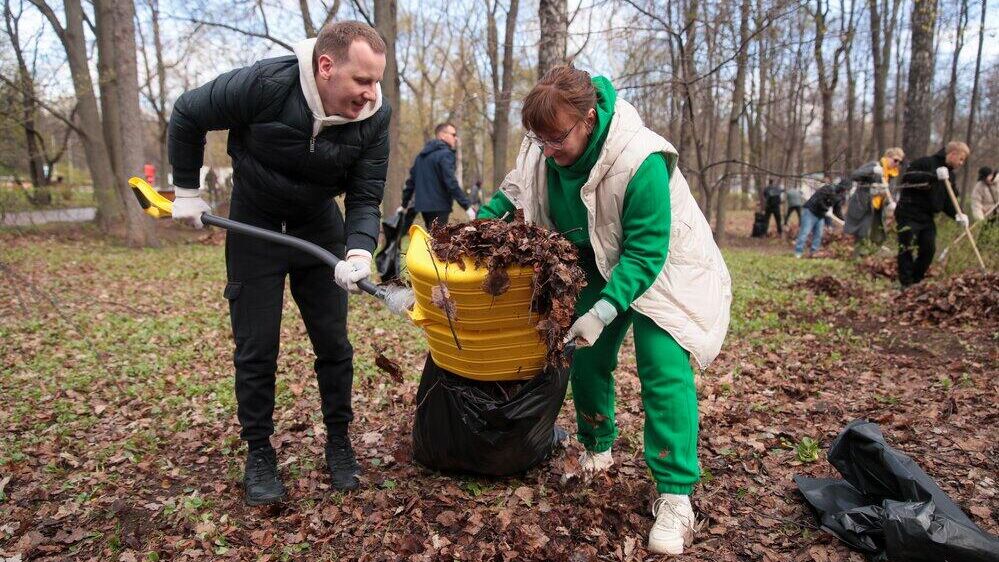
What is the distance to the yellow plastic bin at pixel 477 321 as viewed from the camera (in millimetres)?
2111

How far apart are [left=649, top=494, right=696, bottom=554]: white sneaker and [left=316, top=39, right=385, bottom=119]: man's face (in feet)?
6.32

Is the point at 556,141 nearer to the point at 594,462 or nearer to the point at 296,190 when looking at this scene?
the point at 296,190

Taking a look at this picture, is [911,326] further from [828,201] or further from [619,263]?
[828,201]

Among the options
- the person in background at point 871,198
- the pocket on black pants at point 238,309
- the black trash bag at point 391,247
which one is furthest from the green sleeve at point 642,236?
the person in background at point 871,198

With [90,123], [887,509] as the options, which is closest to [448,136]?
[887,509]

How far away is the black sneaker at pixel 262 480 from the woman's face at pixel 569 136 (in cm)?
184

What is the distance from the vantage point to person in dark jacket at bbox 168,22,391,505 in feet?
7.67

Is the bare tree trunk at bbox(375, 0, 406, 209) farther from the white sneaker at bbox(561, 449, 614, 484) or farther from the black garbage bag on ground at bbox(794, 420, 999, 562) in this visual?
the black garbage bag on ground at bbox(794, 420, 999, 562)

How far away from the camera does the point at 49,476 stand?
9.79 ft

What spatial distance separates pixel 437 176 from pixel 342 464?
16.0ft

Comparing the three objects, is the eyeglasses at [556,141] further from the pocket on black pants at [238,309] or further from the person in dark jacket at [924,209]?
the person in dark jacket at [924,209]

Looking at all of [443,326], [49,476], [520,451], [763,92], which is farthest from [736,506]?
[763,92]

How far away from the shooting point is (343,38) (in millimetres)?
2219

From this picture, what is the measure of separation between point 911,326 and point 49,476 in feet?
21.1
